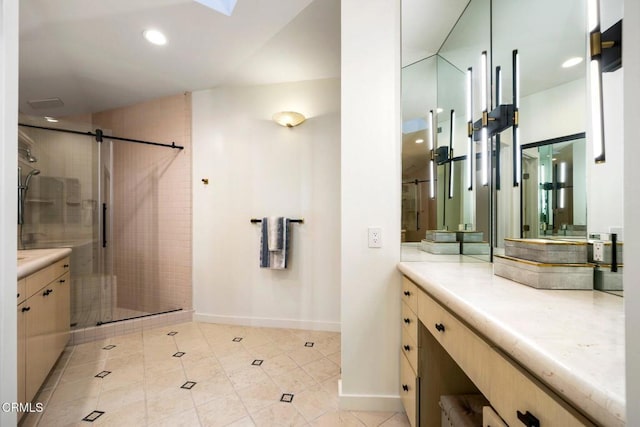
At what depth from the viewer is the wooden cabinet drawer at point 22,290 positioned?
1343 mm

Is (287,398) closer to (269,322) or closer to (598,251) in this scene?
(269,322)

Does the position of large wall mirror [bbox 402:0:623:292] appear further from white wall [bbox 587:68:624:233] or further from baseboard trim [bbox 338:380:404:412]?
baseboard trim [bbox 338:380:404:412]

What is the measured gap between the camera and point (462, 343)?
31.0 inches

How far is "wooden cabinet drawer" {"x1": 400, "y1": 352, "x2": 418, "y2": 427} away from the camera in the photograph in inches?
47.2

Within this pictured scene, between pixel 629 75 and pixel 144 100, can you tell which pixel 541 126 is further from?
pixel 144 100

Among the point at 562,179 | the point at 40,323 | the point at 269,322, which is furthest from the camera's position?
→ the point at 269,322

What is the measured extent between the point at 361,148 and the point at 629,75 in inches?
50.1

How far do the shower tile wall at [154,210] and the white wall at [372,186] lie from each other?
7.21ft

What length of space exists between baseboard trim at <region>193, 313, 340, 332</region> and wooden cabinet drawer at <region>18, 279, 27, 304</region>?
1684mm

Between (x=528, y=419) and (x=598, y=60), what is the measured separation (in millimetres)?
Result: 1084

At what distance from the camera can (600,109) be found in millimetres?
854

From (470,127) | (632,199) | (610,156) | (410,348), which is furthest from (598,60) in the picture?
(410,348)

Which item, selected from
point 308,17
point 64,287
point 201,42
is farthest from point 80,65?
point 308,17

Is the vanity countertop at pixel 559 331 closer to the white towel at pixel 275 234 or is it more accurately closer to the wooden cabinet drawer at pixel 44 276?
the white towel at pixel 275 234
